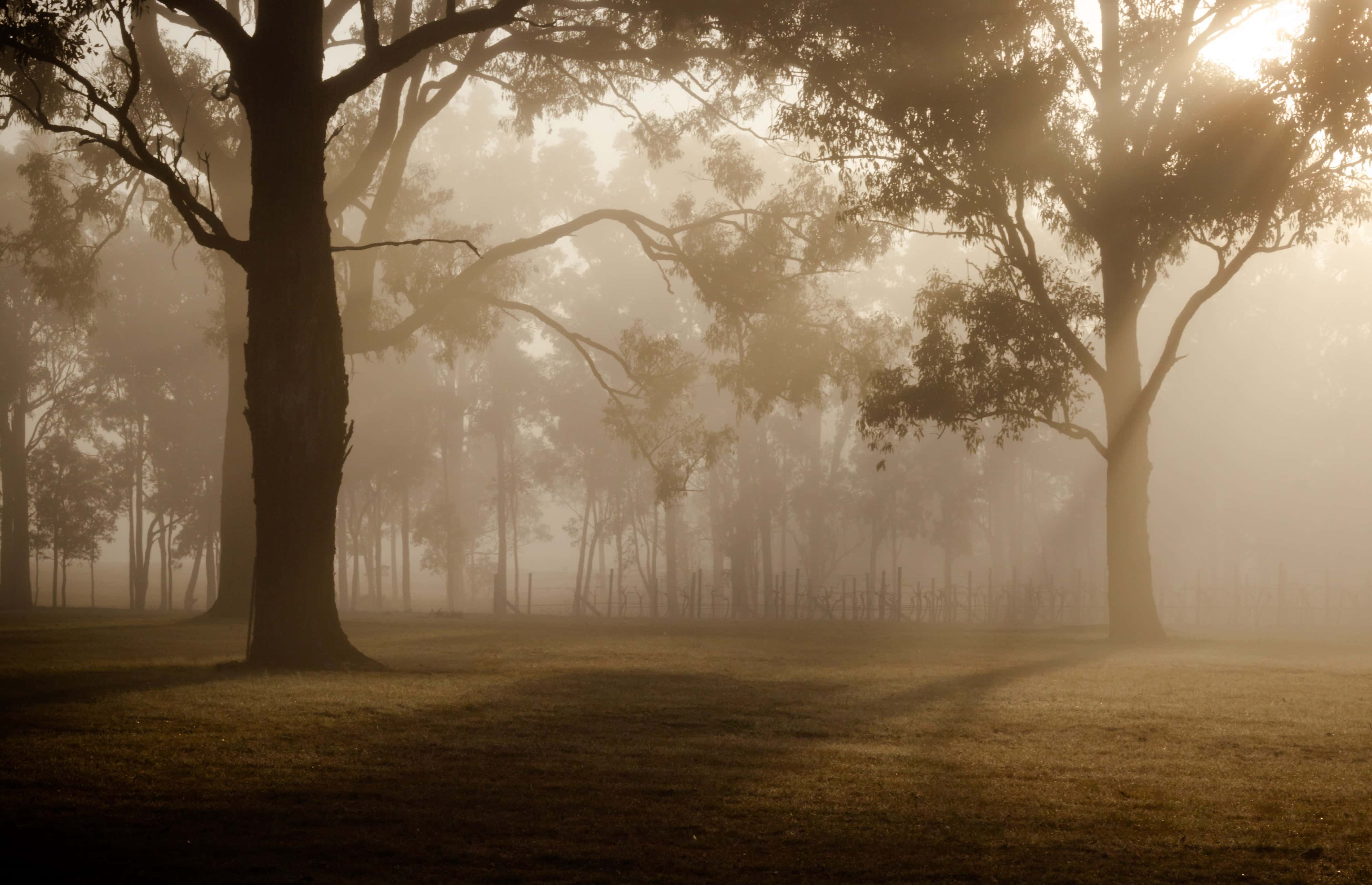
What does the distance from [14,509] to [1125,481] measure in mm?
33226

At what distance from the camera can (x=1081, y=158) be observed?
770 inches

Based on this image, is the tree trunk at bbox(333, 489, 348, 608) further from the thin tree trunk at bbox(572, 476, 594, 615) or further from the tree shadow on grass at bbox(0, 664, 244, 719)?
the tree shadow on grass at bbox(0, 664, 244, 719)

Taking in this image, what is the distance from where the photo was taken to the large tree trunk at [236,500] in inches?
830

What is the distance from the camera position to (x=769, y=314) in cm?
2334

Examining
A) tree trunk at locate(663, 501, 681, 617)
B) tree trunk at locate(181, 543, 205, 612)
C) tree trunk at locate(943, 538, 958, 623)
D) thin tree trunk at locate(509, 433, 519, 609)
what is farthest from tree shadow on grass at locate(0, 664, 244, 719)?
thin tree trunk at locate(509, 433, 519, 609)

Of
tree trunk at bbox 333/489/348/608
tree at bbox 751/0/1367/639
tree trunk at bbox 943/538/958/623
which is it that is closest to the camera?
tree at bbox 751/0/1367/639

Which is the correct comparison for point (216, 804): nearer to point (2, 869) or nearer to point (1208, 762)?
point (2, 869)

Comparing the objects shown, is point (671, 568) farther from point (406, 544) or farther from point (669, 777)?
point (669, 777)

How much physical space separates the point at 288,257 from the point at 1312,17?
1460cm

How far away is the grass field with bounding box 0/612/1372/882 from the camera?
505 cm

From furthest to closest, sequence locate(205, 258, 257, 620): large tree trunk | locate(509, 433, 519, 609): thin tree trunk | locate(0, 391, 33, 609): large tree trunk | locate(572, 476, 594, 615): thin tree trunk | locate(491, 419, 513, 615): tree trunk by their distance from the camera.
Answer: locate(509, 433, 519, 609): thin tree trunk, locate(491, 419, 513, 615): tree trunk, locate(572, 476, 594, 615): thin tree trunk, locate(0, 391, 33, 609): large tree trunk, locate(205, 258, 257, 620): large tree trunk

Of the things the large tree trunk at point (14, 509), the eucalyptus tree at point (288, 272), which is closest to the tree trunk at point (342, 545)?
the large tree trunk at point (14, 509)

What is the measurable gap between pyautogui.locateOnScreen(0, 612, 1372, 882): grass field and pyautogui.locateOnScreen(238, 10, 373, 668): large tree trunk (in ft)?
2.90

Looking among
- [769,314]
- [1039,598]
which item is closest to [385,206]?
[769,314]
